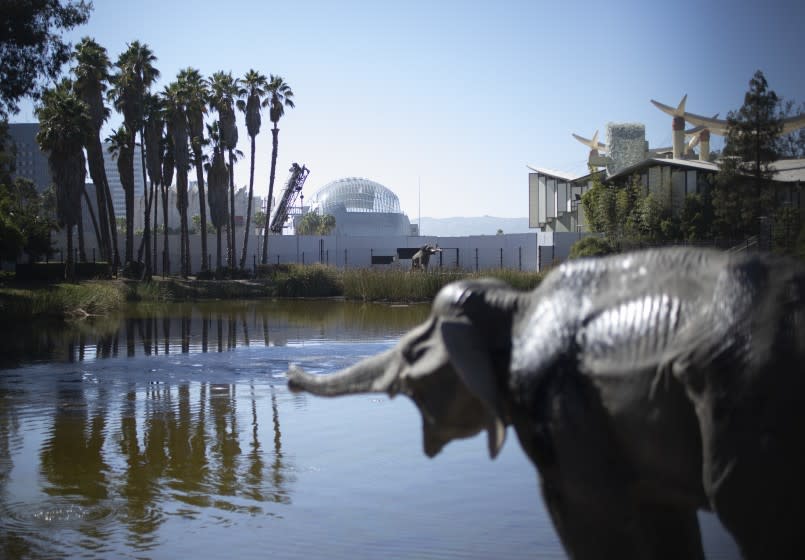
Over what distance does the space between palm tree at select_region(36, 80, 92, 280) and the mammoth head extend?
37.6 metres

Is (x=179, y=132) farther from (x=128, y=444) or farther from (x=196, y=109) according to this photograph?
(x=128, y=444)

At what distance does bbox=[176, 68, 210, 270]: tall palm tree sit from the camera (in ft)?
163

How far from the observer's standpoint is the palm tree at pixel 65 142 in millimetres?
39469

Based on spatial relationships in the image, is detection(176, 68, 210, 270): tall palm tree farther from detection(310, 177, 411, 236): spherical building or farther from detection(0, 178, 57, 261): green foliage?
detection(310, 177, 411, 236): spherical building

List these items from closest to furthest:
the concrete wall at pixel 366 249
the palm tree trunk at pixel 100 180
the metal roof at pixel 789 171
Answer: the metal roof at pixel 789 171 → the palm tree trunk at pixel 100 180 → the concrete wall at pixel 366 249

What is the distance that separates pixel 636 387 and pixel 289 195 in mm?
67694

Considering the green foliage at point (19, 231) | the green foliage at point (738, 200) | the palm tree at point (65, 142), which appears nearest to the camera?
the green foliage at point (738, 200)

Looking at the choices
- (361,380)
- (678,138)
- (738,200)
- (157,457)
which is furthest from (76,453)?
(678,138)

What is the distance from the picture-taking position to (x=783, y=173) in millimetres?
32625

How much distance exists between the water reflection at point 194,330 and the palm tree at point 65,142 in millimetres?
11363

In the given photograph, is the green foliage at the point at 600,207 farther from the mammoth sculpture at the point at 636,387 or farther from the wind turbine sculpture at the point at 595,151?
the mammoth sculpture at the point at 636,387

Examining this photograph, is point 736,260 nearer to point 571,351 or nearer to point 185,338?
point 571,351

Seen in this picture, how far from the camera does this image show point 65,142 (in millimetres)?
39969

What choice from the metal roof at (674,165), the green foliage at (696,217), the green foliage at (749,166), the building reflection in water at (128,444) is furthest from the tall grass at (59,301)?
the metal roof at (674,165)
